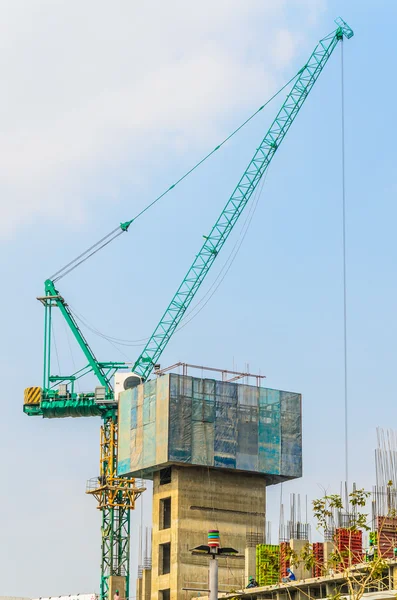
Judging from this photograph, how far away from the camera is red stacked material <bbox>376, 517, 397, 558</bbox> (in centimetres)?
9206

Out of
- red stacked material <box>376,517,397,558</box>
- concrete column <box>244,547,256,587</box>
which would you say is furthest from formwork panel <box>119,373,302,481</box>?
red stacked material <box>376,517,397,558</box>

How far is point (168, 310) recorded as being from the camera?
163 meters

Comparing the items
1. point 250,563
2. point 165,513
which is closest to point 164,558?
point 165,513

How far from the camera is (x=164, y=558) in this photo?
13000cm

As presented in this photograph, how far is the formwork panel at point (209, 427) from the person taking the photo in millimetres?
130250

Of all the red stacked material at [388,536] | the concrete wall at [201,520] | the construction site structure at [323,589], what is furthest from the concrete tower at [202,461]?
the red stacked material at [388,536]

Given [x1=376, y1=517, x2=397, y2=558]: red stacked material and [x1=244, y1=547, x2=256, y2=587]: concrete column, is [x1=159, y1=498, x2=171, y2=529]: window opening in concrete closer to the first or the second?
[x1=244, y1=547, x2=256, y2=587]: concrete column

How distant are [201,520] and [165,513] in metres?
4.71

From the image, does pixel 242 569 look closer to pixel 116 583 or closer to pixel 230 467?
pixel 230 467

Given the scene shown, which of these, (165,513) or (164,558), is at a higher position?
(165,513)

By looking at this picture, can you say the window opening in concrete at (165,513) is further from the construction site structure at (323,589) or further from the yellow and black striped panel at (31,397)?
the yellow and black striped panel at (31,397)

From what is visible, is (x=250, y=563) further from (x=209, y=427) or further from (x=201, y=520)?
(x=209, y=427)

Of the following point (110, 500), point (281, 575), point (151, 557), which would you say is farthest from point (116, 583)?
point (281, 575)

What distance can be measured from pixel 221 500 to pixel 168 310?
38211 millimetres
